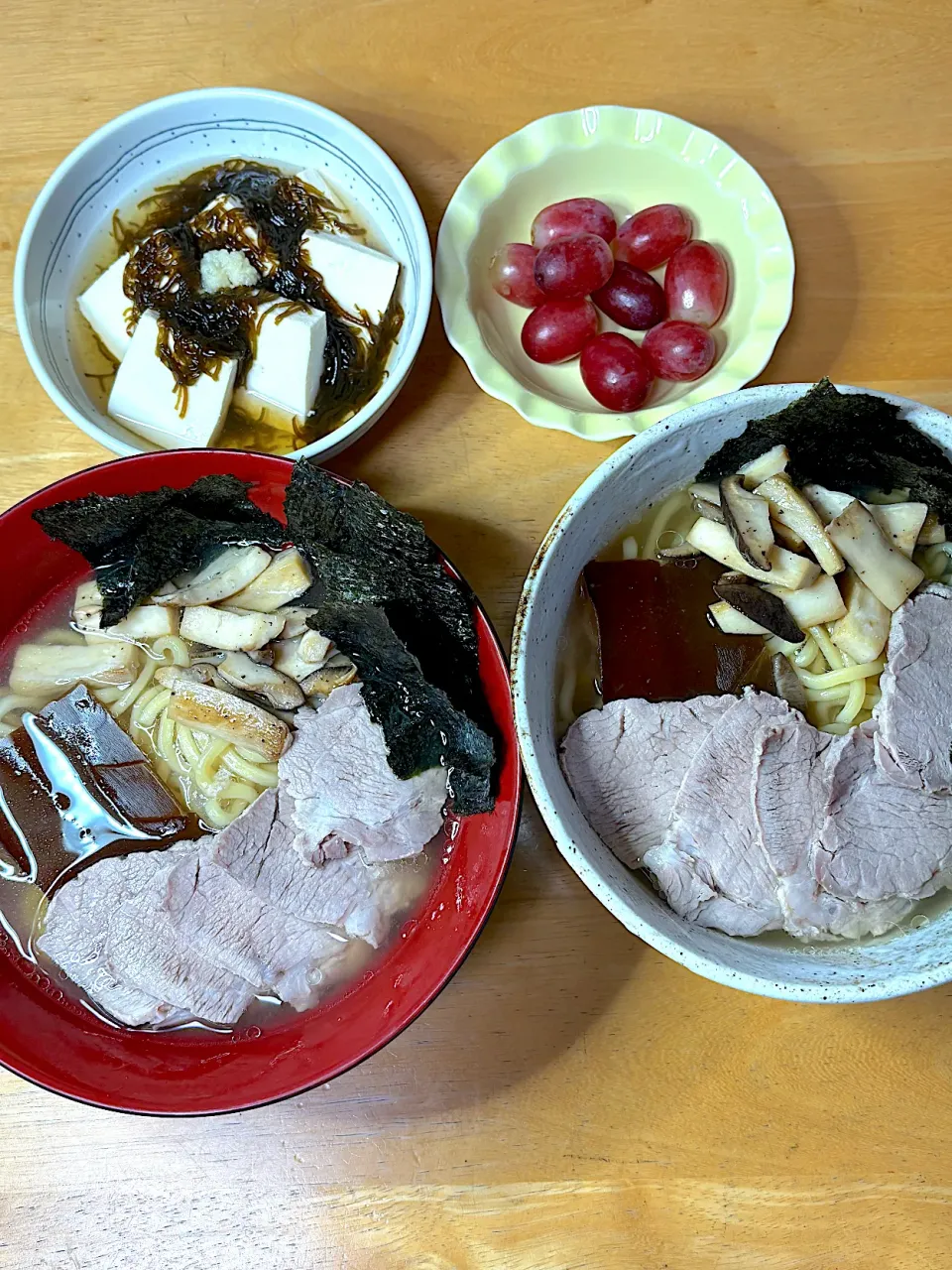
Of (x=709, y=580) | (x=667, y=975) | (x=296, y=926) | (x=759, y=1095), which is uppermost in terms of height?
(x=709, y=580)

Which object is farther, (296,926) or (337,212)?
(337,212)

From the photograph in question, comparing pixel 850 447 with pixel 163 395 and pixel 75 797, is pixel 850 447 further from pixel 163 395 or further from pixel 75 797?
pixel 75 797

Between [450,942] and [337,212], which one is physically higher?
[337,212]

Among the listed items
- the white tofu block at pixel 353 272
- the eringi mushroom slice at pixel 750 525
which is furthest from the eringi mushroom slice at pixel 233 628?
the eringi mushroom slice at pixel 750 525

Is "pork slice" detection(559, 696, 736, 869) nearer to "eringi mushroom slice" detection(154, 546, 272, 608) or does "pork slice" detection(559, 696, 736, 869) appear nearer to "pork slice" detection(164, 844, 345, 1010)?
"pork slice" detection(164, 844, 345, 1010)

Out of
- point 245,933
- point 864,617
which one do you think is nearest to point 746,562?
point 864,617

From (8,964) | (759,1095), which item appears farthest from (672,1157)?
(8,964)

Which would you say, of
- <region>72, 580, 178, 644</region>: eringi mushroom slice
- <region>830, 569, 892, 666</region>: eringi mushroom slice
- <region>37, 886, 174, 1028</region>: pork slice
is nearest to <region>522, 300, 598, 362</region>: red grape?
<region>830, 569, 892, 666</region>: eringi mushroom slice

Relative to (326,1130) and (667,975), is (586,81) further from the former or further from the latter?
(326,1130)

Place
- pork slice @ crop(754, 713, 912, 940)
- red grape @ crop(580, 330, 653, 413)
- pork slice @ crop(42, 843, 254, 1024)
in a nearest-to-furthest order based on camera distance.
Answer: pork slice @ crop(754, 713, 912, 940)
pork slice @ crop(42, 843, 254, 1024)
red grape @ crop(580, 330, 653, 413)
